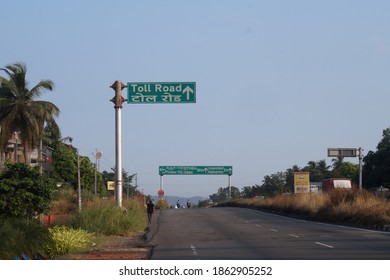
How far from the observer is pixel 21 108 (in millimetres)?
49062

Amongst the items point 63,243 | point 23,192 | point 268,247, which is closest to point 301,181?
point 23,192

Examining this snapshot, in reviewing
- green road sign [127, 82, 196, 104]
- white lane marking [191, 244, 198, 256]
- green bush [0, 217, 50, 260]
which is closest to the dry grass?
green road sign [127, 82, 196, 104]

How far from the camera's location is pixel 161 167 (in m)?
86.2

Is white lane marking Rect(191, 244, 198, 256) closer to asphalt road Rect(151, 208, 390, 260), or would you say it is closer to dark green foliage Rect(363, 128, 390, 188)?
asphalt road Rect(151, 208, 390, 260)

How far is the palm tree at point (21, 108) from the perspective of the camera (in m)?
48.6

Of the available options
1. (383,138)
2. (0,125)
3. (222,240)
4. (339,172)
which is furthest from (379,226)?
(339,172)

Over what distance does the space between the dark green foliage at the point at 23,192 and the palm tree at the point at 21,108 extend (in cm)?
1992

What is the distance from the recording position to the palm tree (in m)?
48.6

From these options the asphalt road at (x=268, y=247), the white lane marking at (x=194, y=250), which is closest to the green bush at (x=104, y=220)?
the asphalt road at (x=268, y=247)

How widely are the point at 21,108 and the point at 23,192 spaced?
22.3 meters

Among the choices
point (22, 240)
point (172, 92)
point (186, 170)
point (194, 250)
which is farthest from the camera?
point (186, 170)

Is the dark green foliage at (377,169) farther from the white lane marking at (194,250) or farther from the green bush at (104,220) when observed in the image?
the white lane marking at (194,250)

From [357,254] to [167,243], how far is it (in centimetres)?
741

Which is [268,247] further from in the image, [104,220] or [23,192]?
[23,192]
